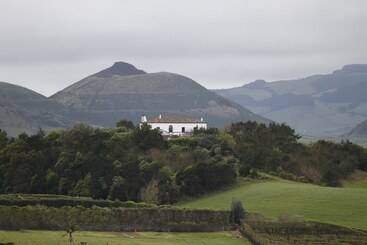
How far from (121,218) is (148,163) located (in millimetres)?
25176

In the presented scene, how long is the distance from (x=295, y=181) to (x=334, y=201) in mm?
26000

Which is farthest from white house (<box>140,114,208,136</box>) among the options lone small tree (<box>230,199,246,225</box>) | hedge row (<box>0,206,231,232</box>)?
hedge row (<box>0,206,231,232</box>)

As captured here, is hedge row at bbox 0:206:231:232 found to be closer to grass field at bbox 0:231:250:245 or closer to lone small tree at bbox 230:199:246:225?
lone small tree at bbox 230:199:246:225

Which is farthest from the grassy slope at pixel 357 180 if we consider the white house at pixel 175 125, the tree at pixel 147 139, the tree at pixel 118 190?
the white house at pixel 175 125

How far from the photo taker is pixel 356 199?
242 ft

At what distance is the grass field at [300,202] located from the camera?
6700 cm

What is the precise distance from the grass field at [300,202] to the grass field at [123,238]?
351 inches

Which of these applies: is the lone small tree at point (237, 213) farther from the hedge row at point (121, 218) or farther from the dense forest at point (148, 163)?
the dense forest at point (148, 163)

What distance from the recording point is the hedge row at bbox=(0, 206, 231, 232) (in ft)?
208

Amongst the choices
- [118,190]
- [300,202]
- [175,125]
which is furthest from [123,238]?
[175,125]

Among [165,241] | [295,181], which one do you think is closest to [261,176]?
[295,181]

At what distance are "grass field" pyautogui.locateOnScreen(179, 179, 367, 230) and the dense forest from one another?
4.46 meters

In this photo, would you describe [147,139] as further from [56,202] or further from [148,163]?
[56,202]

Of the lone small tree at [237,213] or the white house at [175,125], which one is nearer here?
the lone small tree at [237,213]
